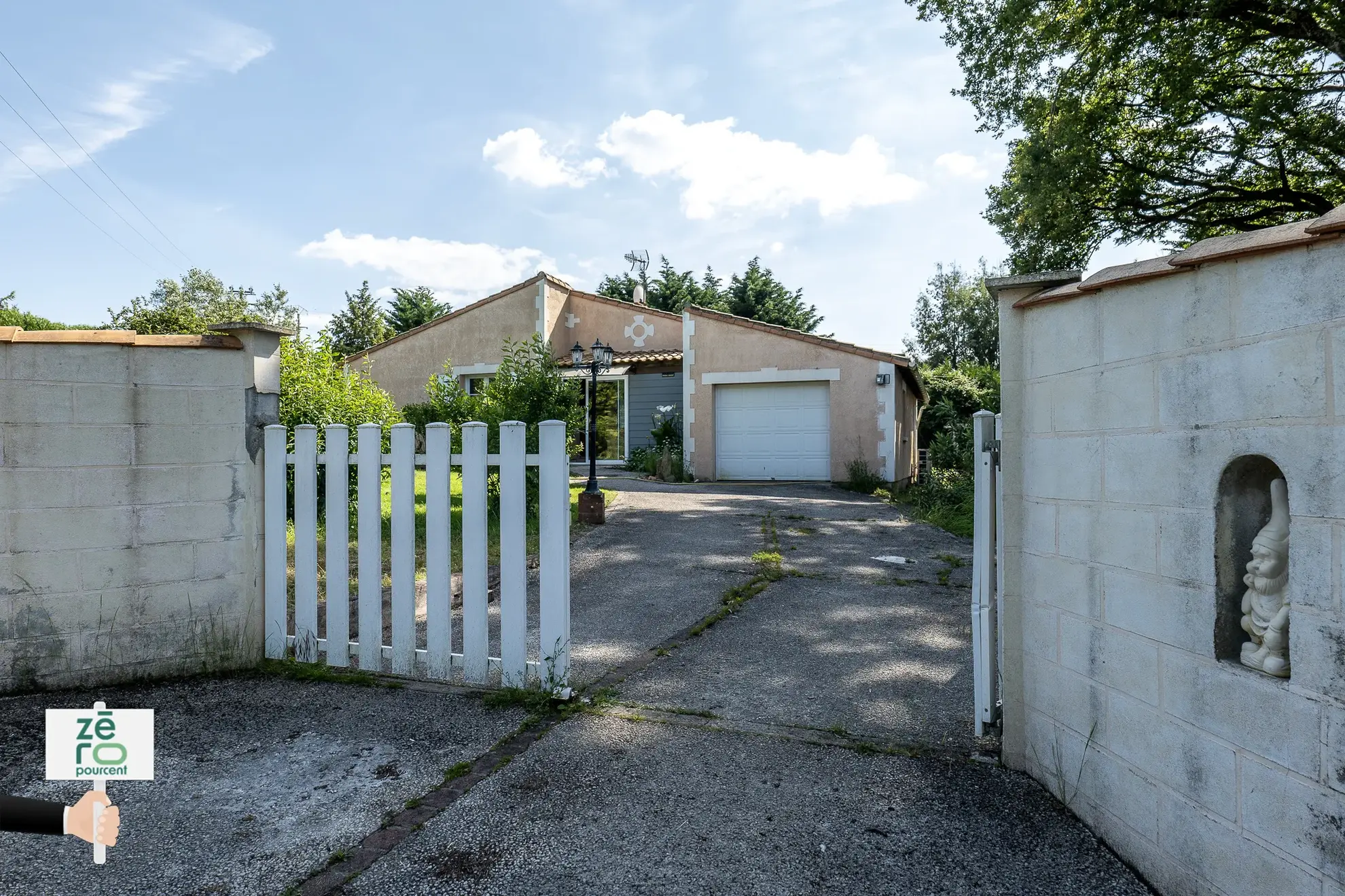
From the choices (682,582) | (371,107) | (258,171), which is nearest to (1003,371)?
(682,582)

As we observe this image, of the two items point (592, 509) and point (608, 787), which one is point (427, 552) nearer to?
point (608, 787)

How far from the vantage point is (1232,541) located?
2.06 m

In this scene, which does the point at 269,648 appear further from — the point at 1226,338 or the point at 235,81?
the point at 235,81

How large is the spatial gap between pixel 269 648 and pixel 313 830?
2.12m

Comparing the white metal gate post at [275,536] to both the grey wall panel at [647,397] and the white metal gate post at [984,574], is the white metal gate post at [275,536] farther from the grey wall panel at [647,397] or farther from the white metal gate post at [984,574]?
the grey wall panel at [647,397]

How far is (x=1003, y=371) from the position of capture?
3.08 meters

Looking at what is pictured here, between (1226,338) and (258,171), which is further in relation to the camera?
(258,171)

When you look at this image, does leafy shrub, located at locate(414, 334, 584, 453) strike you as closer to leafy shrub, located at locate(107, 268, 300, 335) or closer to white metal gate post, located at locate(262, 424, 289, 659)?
white metal gate post, located at locate(262, 424, 289, 659)

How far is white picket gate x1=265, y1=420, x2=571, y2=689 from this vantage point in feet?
12.0

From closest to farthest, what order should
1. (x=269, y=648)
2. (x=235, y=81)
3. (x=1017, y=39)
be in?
(x=269, y=648) → (x=1017, y=39) → (x=235, y=81)

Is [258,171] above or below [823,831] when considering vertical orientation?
above

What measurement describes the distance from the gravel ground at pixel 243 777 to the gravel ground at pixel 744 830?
329 millimetres

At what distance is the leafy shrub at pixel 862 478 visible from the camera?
14.4 metres

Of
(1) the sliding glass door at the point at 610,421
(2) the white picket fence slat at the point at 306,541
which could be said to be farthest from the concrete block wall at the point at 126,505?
(1) the sliding glass door at the point at 610,421
